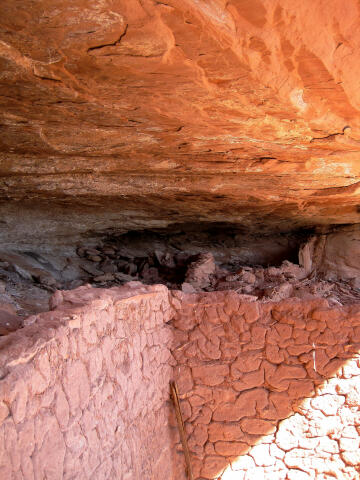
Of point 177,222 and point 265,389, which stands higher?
point 177,222

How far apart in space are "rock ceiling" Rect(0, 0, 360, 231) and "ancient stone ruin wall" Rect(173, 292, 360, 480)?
1096mm

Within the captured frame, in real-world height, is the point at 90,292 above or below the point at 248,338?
above

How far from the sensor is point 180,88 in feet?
6.86

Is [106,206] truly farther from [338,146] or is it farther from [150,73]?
[150,73]

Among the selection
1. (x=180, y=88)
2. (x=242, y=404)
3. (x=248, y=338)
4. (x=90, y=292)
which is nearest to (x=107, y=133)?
(x=180, y=88)

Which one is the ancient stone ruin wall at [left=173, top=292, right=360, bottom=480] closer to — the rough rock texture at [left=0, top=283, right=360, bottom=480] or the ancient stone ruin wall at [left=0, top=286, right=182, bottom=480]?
the rough rock texture at [left=0, top=283, right=360, bottom=480]

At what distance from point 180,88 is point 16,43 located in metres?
0.75

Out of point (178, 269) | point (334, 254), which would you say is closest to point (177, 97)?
point (178, 269)

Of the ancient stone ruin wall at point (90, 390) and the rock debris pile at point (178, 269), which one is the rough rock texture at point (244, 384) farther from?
the rock debris pile at point (178, 269)

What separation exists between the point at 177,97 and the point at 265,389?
2.30 m

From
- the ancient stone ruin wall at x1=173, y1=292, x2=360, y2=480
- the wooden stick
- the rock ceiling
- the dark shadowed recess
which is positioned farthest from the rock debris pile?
the rock ceiling

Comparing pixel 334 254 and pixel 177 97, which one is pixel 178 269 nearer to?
pixel 334 254

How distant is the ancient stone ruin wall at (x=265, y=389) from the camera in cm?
331

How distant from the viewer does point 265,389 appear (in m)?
3.42
